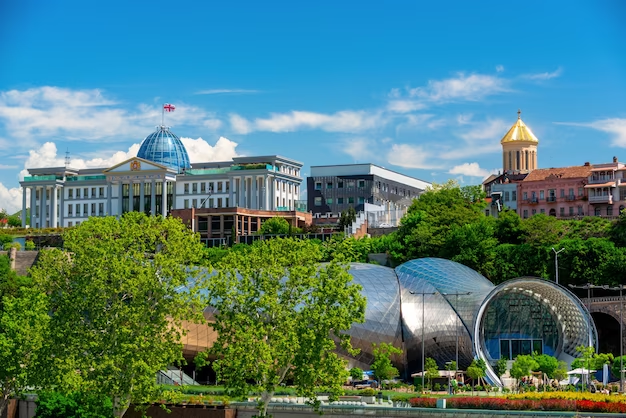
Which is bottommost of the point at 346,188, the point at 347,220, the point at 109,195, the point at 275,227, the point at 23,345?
the point at 23,345

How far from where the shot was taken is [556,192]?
409ft

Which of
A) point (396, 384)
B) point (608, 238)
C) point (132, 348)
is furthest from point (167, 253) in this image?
point (608, 238)

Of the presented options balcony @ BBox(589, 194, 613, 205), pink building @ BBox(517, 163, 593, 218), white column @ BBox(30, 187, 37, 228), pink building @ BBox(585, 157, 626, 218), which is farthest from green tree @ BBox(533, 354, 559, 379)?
white column @ BBox(30, 187, 37, 228)

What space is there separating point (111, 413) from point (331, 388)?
12.1 m

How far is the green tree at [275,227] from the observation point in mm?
121812

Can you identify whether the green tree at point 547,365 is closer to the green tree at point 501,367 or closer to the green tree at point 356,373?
the green tree at point 501,367

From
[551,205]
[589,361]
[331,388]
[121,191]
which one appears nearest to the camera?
[331,388]

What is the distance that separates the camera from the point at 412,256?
343ft

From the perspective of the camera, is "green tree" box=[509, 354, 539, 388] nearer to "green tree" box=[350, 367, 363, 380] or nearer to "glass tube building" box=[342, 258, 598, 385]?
"glass tube building" box=[342, 258, 598, 385]

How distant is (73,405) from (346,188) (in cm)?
9313

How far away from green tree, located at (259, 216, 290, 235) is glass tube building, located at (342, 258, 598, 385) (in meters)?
35.3

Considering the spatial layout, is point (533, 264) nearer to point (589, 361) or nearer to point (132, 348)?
point (589, 361)

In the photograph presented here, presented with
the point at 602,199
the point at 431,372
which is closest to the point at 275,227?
the point at 602,199

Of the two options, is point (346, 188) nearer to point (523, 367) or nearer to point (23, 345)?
point (523, 367)
